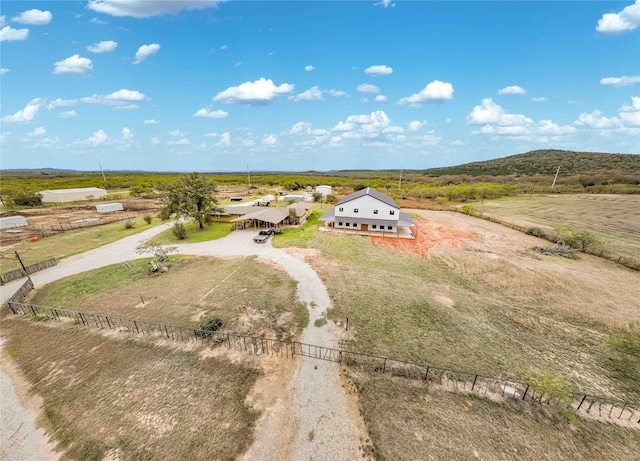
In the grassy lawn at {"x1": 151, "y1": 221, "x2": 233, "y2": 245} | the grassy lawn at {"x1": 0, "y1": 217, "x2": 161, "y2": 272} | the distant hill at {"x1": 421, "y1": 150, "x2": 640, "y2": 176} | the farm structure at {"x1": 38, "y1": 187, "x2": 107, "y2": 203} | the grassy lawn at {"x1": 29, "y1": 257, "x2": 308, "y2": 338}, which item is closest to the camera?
the grassy lawn at {"x1": 29, "y1": 257, "x2": 308, "y2": 338}

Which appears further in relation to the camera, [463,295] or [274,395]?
[463,295]

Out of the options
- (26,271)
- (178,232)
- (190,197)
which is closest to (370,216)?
(190,197)

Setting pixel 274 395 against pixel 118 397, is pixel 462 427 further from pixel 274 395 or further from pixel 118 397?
pixel 118 397

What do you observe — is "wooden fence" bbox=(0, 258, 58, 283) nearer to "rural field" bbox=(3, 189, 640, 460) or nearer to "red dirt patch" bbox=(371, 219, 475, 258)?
"rural field" bbox=(3, 189, 640, 460)

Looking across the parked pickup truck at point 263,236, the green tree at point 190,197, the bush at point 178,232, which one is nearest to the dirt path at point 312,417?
the parked pickup truck at point 263,236

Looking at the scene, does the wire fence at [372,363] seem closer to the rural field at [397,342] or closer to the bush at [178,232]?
the rural field at [397,342]

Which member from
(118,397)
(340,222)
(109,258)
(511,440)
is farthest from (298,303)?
(109,258)

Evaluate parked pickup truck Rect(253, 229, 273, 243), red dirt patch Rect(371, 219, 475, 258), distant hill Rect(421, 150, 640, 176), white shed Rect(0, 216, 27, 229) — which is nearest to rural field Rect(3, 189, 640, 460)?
red dirt patch Rect(371, 219, 475, 258)
